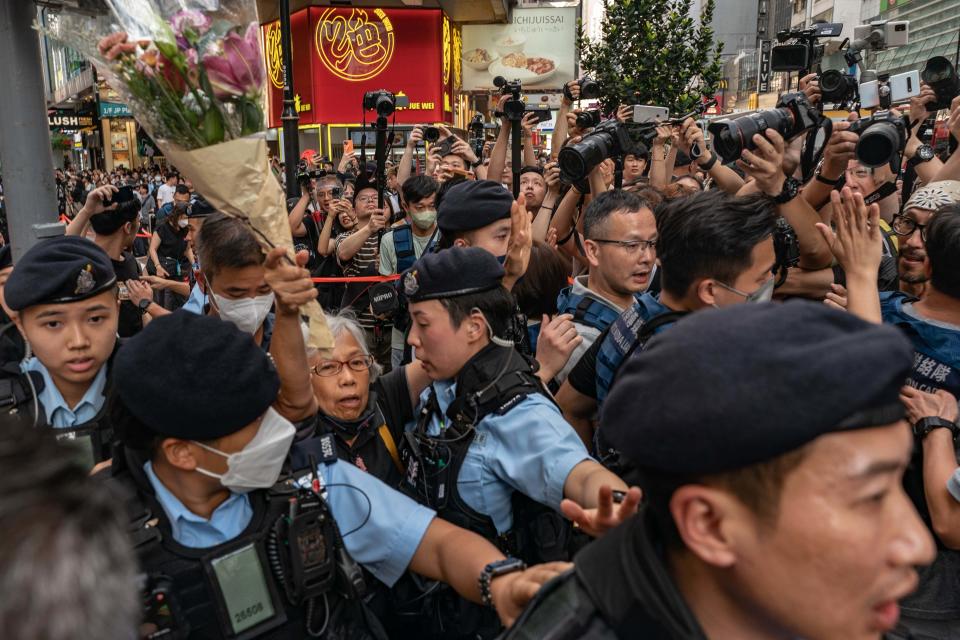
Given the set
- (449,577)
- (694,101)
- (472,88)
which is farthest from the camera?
(472,88)

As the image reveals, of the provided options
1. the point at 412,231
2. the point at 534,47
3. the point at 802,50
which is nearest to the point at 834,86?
the point at 802,50

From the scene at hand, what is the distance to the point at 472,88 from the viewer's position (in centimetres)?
2416

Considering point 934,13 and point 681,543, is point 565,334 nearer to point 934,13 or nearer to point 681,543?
point 681,543

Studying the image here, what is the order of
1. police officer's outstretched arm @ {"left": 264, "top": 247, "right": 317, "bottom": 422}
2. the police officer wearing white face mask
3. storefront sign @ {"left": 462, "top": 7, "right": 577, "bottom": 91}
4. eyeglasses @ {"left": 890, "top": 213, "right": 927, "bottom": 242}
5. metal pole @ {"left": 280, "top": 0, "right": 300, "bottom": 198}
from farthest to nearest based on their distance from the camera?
storefront sign @ {"left": 462, "top": 7, "right": 577, "bottom": 91} < metal pole @ {"left": 280, "top": 0, "right": 300, "bottom": 198} < eyeglasses @ {"left": 890, "top": 213, "right": 927, "bottom": 242} < the police officer wearing white face mask < police officer's outstretched arm @ {"left": 264, "top": 247, "right": 317, "bottom": 422}

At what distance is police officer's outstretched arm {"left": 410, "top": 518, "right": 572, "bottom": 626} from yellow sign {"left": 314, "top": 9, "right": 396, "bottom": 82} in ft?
68.3

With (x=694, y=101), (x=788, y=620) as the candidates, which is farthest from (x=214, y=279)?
(x=694, y=101)

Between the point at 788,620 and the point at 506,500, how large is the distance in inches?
51.9

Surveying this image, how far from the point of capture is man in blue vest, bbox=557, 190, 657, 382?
11.5 ft

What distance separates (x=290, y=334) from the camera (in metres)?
2.24

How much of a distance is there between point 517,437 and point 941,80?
5167mm

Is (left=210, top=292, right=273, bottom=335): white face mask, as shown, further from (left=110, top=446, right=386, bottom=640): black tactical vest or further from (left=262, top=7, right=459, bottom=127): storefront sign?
(left=262, top=7, right=459, bottom=127): storefront sign

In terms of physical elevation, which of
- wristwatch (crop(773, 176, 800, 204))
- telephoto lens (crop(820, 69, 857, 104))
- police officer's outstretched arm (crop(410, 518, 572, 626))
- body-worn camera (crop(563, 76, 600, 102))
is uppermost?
body-worn camera (crop(563, 76, 600, 102))

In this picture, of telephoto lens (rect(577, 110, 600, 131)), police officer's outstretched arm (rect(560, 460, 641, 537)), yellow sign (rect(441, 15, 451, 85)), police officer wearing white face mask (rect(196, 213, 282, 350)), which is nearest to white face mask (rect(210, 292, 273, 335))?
police officer wearing white face mask (rect(196, 213, 282, 350))

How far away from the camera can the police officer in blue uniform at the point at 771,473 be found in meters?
1.07
